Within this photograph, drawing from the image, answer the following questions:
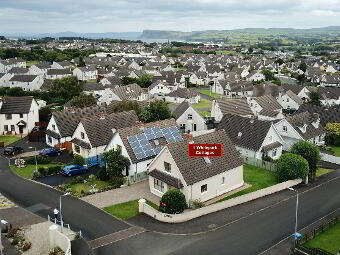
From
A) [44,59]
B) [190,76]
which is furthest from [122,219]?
[44,59]

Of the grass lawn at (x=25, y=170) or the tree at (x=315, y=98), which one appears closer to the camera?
the grass lawn at (x=25, y=170)

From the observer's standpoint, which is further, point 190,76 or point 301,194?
point 190,76

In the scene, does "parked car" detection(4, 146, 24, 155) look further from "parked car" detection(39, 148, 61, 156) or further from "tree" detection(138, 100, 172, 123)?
"tree" detection(138, 100, 172, 123)

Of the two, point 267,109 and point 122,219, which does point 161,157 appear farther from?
point 267,109

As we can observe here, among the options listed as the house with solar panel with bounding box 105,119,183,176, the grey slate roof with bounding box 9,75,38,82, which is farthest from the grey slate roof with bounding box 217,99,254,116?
the grey slate roof with bounding box 9,75,38,82

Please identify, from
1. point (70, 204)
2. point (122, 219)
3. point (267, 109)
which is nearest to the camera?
point (122, 219)

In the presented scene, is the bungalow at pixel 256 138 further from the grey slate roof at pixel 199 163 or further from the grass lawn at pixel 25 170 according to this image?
the grass lawn at pixel 25 170

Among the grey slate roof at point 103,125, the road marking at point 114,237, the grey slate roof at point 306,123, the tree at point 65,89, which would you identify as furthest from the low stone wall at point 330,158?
the tree at point 65,89
